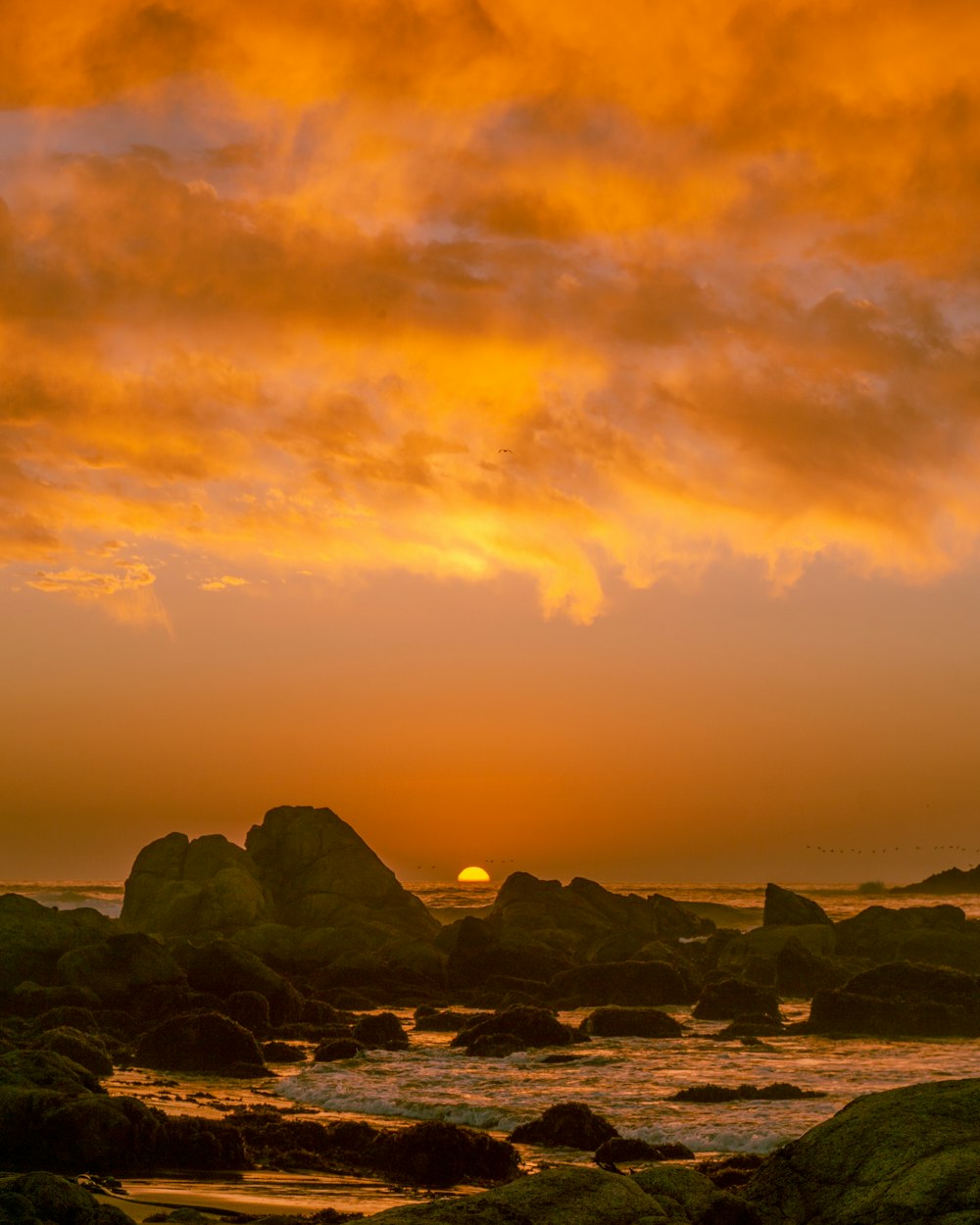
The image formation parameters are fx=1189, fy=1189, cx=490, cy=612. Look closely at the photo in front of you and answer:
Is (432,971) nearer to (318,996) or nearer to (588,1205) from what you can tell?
(318,996)

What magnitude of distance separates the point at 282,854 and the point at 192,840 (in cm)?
517

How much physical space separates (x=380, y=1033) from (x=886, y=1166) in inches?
957

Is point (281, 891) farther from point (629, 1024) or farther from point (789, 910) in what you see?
point (629, 1024)

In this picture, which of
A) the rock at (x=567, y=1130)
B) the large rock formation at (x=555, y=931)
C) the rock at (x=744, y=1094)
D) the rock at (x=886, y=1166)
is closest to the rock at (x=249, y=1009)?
the large rock formation at (x=555, y=931)

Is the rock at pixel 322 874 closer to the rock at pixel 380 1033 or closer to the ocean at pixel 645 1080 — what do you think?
the ocean at pixel 645 1080

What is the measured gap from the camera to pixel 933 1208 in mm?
8805

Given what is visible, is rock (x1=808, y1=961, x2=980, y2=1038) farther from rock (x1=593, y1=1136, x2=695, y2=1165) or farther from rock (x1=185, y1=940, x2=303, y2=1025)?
rock (x1=593, y1=1136, x2=695, y2=1165)

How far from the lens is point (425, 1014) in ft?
128

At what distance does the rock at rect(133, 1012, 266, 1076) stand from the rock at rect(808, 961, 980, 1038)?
16.8 meters

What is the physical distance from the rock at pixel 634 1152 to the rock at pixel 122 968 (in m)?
23.1

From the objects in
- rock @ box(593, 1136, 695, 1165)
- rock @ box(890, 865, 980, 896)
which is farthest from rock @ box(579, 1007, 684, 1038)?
rock @ box(890, 865, 980, 896)

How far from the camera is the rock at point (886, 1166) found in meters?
8.94

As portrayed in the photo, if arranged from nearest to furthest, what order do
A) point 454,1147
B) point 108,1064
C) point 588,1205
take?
point 588,1205, point 454,1147, point 108,1064

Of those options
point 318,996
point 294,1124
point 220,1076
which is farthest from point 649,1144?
point 318,996
